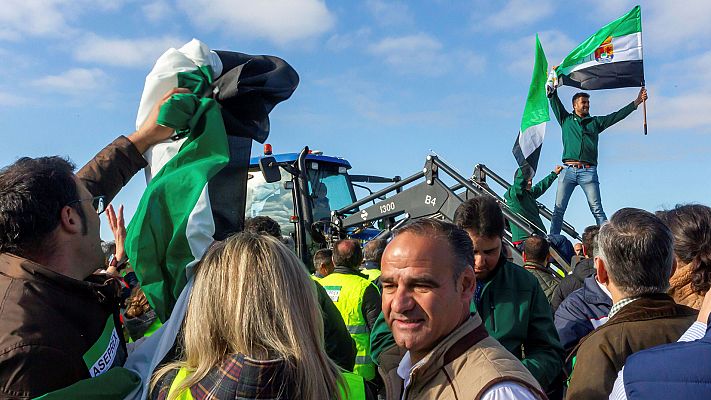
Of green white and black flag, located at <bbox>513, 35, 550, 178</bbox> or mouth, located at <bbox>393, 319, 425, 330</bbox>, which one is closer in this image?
mouth, located at <bbox>393, 319, 425, 330</bbox>

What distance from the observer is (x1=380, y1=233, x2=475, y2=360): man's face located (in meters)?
2.11

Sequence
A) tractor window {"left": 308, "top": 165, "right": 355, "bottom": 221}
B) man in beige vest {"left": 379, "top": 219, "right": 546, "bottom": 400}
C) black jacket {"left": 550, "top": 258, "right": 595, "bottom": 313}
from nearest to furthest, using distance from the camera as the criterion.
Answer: man in beige vest {"left": 379, "top": 219, "right": 546, "bottom": 400} < black jacket {"left": 550, "top": 258, "right": 595, "bottom": 313} < tractor window {"left": 308, "top": 165, "right": 355, "bottom": 221}

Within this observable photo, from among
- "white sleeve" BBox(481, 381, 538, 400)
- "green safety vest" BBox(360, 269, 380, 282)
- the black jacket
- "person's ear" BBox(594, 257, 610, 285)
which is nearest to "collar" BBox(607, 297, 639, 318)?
"person's ear" BBox(594, 257, 610, 285)

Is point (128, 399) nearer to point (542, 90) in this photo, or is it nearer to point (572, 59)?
point (542, 90)

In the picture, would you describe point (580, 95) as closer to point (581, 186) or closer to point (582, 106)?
point (582, 106)

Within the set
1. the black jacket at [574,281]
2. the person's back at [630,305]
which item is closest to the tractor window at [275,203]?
the black jacket at [574,281]

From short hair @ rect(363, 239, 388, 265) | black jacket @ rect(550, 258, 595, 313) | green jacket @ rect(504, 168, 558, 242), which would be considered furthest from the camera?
green jacket @ rect(504, 168, 558, 242)

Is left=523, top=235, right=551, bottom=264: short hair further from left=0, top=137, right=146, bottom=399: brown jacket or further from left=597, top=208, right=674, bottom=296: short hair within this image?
left=0, top=137, right=146, bottom=399: brown jacket

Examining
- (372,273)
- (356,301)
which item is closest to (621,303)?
(356,301)

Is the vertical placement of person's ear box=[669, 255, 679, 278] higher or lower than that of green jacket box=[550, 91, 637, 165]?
lower

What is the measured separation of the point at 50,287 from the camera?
1963 mm

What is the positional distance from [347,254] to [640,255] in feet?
10.9

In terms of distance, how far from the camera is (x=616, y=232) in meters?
2.57

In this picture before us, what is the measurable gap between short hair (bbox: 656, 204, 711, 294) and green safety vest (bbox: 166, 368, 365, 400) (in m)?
1.61
